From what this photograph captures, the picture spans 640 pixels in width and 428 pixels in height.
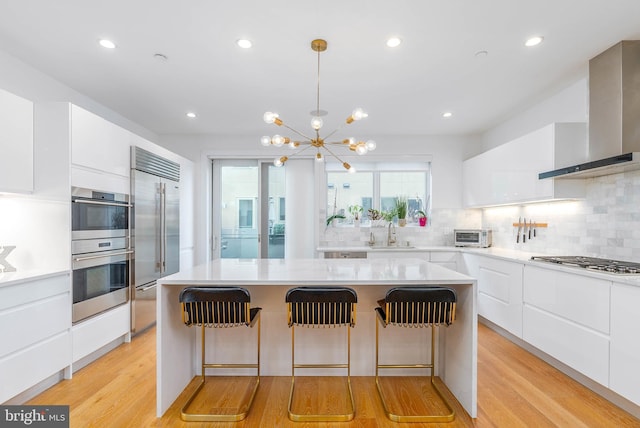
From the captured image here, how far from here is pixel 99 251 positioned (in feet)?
9.82

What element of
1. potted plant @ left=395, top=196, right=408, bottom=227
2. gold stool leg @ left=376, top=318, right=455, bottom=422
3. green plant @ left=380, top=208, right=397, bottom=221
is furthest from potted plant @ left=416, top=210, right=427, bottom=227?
gold stool leg @ left=376, top=318, right=455, bottom=422

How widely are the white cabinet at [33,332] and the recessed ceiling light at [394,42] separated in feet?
9.92

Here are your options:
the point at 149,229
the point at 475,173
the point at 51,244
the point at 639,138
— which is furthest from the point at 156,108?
the point at 639,138

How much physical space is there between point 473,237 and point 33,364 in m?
4.83

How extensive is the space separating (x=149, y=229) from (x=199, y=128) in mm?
1814

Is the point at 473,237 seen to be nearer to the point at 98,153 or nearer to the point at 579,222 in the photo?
the point at 579,222

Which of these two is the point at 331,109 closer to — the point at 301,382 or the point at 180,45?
the point at 180,45

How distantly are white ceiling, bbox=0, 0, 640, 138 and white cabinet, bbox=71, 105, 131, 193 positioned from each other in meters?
0.49

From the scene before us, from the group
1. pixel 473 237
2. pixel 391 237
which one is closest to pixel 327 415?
pixel 391 237

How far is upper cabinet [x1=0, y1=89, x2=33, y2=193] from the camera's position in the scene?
2.37 meters

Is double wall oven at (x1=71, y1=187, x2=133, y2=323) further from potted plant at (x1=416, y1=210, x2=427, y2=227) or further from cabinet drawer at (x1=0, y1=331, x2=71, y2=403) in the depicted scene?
potted plant at (x1=416, y1=210, x2=427, y2=227)

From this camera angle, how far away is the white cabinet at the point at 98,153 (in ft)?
8.96

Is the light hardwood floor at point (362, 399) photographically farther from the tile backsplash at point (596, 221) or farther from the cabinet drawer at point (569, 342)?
the tile backsplash at point (596, 221)

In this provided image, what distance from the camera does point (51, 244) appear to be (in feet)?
8.73
